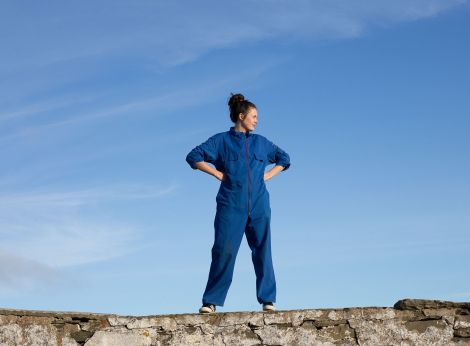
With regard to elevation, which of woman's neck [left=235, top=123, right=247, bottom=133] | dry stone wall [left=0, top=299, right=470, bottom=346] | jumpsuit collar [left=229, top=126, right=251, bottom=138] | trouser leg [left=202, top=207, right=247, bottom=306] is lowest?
dry stone wall [left=0, top=299, right=470, bottom=346]

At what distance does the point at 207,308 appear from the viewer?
6.71 m

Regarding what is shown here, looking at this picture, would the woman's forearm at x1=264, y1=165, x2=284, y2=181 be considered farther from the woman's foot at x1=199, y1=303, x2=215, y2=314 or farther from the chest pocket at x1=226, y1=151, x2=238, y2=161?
the woman's foot at x1=199, y1=303, x2=215, y2=314

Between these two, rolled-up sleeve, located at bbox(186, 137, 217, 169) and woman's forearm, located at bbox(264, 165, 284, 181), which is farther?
woman's forearm, located at bbox(264, 165, 284, 181)

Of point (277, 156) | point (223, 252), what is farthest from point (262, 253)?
point (277, 156)

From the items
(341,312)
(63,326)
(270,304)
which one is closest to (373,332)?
(341,312)

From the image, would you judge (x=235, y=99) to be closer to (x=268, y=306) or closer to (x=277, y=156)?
(x=277, y=156)

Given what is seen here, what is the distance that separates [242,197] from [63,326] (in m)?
1.85

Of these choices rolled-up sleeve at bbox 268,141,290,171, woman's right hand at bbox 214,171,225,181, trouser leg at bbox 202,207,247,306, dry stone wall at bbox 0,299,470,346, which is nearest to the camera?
dry stone wall at bbox 0,299,470,346

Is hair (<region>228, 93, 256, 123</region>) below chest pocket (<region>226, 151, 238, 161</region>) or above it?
above

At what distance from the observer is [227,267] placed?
6840mm

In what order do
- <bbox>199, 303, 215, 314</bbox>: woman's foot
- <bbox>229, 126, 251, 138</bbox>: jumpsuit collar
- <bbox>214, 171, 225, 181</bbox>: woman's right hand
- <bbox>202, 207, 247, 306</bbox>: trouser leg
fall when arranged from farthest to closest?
<bbox>229, 126, 251, 138</bbox>: jumpsuit collar → <bbox>214, 171, 225, 181</bbox>: woman's right hand → <bbox>202, 207, 247, 306</bbox>: trouser leg → <bbox>199, 303, 215, 314</bbox>: woman's foot

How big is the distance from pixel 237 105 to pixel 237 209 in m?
0.98

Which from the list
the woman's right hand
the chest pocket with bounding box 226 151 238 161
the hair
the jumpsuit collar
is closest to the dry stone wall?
the woman's right hand

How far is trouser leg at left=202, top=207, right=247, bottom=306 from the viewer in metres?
6.82
